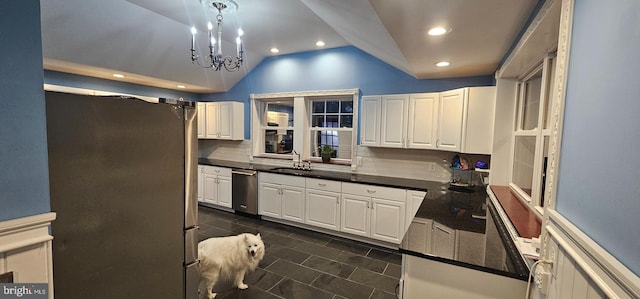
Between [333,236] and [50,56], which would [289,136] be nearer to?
[333,236]

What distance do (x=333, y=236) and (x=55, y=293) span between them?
9.71 ft

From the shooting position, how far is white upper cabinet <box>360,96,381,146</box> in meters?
3.56

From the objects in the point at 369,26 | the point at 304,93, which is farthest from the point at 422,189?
the point at 304,93

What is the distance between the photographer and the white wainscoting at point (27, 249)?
2.71 feet

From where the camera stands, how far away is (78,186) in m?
1.18

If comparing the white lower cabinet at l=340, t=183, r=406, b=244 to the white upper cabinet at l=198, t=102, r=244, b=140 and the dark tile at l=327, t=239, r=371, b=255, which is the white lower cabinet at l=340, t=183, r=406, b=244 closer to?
the dark tile at l=327, t=239, r=371, b=255

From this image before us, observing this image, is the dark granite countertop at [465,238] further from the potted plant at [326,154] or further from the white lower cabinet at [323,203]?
the potted plant at [326,154]

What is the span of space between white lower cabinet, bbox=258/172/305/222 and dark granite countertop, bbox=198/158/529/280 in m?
1.53

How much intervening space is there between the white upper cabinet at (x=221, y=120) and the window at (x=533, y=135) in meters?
4.24

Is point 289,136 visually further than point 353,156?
Yes

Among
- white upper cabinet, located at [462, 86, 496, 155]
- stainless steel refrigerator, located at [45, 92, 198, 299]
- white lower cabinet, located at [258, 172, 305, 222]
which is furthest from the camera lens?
white lower cabinet, located at [258, 172, 305, 222]

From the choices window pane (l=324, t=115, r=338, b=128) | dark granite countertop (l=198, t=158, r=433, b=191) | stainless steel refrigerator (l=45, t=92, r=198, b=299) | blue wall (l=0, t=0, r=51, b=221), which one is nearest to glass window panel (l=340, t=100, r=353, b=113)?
window pane (l=324, t=115, r=338, b=128)

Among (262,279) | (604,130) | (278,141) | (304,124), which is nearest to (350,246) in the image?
(262,279)

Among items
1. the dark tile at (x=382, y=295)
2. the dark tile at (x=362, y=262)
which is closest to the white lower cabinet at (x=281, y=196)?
the dark tile at (x=362, y=262)
